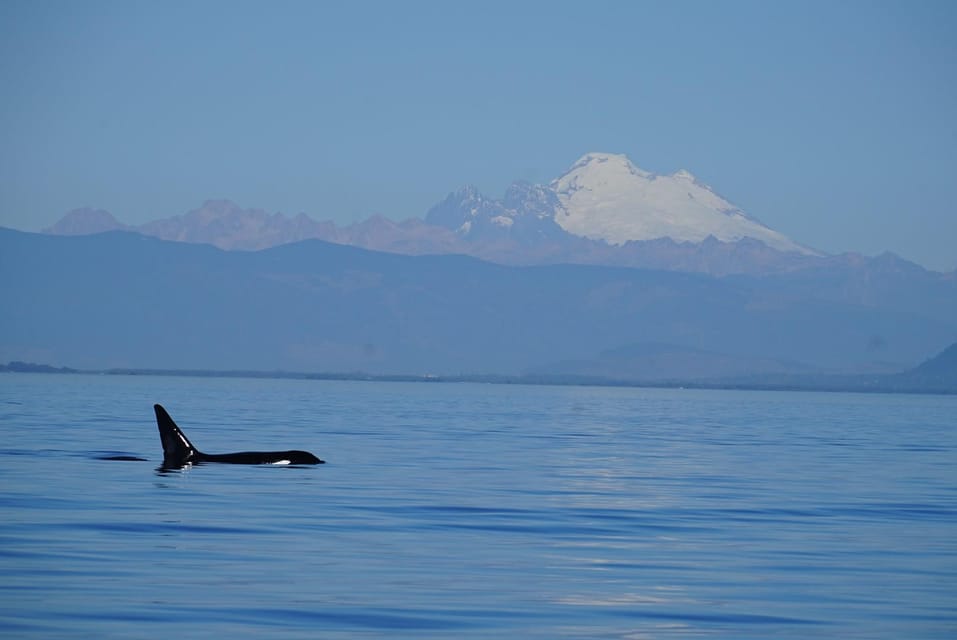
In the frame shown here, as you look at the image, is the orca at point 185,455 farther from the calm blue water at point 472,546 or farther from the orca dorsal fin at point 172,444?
the calm blue water at point 472,546

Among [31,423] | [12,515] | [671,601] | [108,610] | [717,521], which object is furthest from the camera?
[31,423]

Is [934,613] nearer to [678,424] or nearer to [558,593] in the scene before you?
A: [558,593]

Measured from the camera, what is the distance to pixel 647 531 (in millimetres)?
26219

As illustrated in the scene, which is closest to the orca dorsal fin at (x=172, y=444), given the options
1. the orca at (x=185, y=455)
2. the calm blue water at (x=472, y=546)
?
the orca at (x=185, y=455)

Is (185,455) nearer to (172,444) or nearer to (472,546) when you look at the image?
(172,444)

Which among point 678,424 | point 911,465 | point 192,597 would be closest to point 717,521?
point 192,597

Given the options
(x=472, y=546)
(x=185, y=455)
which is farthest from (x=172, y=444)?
(x=472, y=546)

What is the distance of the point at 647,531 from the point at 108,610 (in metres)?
10.7

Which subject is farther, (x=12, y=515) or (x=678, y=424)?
(x=678, y=424)

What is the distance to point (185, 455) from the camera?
125 feet

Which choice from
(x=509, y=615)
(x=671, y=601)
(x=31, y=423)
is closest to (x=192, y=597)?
(x=509, y=615)

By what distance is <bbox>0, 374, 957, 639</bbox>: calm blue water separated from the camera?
1745cm

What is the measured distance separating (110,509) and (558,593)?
1011 centimetres

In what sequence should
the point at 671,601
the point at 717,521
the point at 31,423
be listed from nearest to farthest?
1. the point at 671,601
2. the point at 717,521
3. the point at 31,423
